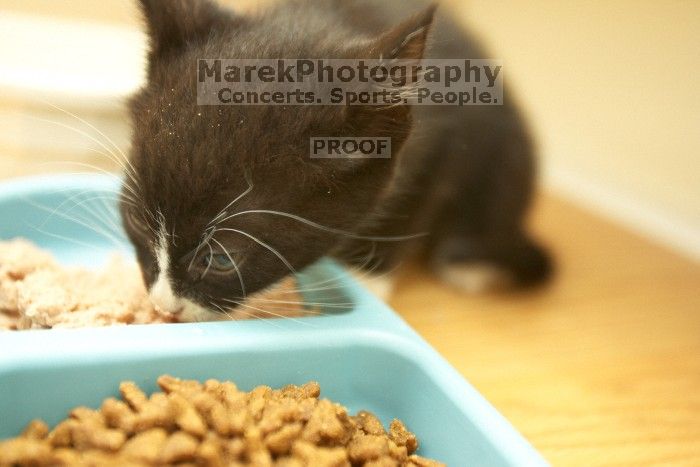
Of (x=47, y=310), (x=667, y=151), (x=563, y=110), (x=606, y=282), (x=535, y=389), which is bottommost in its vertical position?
(x=535, y=389)

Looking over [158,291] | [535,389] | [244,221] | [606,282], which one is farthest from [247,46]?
[606,282]

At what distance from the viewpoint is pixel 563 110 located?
6.13 feet

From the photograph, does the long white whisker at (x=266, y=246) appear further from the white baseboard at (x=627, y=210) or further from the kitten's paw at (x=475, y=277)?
the white baseboard at (x=627, y=210)

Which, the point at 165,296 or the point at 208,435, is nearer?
the point at 208,435

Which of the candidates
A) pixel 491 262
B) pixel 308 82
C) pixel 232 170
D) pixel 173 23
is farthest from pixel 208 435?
pixel 491 262

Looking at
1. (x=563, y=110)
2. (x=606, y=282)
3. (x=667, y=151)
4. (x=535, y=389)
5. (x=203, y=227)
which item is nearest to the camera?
(x=203, y=227)

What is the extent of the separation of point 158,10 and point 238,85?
0.17 m

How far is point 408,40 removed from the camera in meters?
0.75

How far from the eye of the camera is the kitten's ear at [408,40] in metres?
0.73

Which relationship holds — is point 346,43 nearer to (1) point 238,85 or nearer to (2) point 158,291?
(1) point 238,85

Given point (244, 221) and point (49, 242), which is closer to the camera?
point (244, 221)

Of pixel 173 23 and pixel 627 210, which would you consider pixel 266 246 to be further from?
pixel 627 210

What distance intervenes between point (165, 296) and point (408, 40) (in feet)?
1.43

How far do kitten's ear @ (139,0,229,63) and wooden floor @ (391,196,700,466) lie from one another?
616 mm
